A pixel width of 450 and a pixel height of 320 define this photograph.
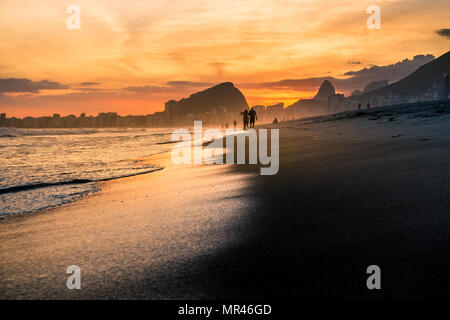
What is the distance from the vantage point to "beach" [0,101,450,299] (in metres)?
2.22

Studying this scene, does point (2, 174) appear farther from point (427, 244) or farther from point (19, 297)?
point (427, 244)

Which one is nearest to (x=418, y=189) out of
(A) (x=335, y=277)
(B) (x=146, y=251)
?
(A) (x=335, y=277)

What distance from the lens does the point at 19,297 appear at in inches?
87.1

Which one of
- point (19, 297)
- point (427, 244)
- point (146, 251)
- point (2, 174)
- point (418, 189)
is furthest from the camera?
point (2, 174)

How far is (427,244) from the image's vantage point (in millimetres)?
2621

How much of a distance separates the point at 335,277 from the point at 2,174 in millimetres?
10618

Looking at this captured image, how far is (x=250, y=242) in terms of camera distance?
3041mm

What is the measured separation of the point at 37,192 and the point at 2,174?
4.01 meters

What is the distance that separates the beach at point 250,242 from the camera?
2221 mm

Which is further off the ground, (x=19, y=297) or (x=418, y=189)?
(x=418, y=189)
